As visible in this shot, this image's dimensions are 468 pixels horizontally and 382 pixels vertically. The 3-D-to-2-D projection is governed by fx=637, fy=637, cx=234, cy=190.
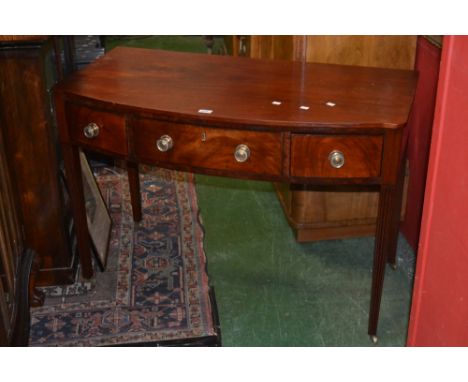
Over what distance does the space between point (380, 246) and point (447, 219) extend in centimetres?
106

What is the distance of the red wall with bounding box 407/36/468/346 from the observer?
0.98m

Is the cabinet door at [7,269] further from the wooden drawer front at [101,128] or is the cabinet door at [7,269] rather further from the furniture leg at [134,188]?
the furniture leg at [134,188]

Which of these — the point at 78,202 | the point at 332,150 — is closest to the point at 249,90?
the point at 332,150

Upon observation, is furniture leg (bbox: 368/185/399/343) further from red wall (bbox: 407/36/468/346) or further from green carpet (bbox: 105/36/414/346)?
red wall (bbox: 407/36/468/346)

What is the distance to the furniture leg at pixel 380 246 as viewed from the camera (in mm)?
2000

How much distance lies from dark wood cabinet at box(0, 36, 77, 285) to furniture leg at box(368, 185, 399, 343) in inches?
48.4

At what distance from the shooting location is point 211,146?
1.96m

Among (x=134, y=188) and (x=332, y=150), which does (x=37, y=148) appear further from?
(x=332, y=150)

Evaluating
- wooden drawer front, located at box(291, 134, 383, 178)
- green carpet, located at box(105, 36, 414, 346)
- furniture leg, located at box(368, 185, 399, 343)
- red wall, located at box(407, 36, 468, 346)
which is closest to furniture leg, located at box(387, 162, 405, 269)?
green carpet, located at box(105, 36, 414, 346)

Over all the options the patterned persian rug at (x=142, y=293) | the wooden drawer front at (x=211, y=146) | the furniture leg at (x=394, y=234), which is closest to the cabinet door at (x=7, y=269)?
the wooden drawer front at (x=211, y=146)

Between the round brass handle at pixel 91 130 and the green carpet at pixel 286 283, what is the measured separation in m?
0.85

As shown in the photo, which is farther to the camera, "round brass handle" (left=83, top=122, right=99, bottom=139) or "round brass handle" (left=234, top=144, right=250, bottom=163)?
"round brass handle" (left=83, top=122, right=99, bottom=139)

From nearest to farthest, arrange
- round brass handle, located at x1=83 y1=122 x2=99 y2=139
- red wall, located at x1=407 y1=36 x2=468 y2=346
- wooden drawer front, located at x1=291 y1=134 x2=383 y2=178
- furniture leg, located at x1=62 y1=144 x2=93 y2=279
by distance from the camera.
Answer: red wall, located at x1=407 y1=36 x2=468 y2=346 < wooden drawer front, located at x1=291 y1=134 x2=383 y2=178 < round brass handle, located at x1=83 y1=122 x2=99 y2=139 < furniture leg, located at x1=62 y1=144 x2=93 y2=279

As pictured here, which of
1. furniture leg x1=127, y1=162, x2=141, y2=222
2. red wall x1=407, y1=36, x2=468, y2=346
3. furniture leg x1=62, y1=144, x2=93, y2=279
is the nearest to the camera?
red wall x1=407, y1=36, x2=468, y2=346
